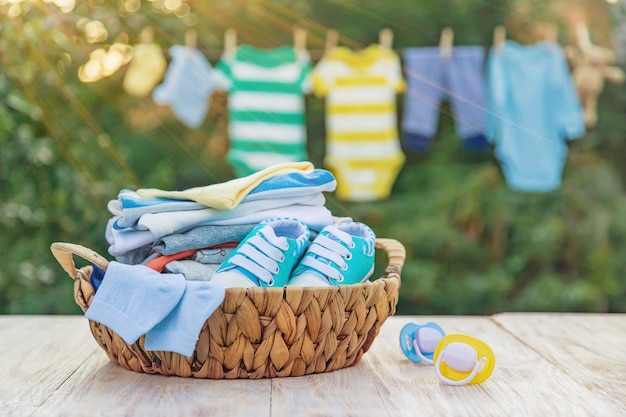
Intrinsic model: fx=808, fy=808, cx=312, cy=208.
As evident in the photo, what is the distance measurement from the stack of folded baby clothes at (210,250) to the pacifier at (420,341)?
3.8 inches

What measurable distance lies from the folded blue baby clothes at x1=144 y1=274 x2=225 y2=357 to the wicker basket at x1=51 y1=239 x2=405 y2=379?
0.02m

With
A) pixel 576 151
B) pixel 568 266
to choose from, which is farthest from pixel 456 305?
pixel 576 151

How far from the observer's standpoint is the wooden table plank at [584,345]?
3.08ft

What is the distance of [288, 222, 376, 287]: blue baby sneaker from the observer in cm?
98

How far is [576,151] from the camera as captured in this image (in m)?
3.85

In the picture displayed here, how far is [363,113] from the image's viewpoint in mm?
3068

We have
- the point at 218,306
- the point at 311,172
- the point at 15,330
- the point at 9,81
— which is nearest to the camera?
the point at 218,306

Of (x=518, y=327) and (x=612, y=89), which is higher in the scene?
(x=612, y=89)

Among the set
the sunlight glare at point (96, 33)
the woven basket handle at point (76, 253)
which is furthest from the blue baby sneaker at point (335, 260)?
the sunlight glare at point (96, 33)

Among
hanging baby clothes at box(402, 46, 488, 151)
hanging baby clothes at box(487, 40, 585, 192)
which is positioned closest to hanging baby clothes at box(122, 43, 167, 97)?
hanging baby clothes at box(402, 46, 488, 151)

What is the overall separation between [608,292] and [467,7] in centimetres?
149

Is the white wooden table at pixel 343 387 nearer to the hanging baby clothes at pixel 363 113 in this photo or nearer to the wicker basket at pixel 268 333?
the wicker basket at pixel 268 333

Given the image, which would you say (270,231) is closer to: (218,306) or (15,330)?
(218,306)

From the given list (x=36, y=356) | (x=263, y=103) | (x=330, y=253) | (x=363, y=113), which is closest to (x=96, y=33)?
(x=263, y=103)
